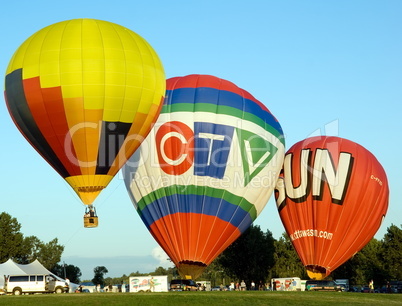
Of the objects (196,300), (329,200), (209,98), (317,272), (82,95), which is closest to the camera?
(196,300)

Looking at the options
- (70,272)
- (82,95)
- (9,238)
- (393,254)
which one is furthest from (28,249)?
(82,95)

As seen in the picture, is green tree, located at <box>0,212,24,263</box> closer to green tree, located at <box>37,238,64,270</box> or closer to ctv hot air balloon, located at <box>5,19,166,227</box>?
green tree, located at <box>37,238,64,270</box>

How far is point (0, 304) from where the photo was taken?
27578 millimetres

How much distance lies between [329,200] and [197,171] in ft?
29.5

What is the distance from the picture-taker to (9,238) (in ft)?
259

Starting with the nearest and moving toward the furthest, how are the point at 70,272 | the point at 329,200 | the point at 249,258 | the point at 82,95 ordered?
the point at 82,95, the point at 329,200, the point at 249,258, the point at 70,272

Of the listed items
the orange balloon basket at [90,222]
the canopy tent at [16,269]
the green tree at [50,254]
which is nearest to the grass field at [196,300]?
the orange balloon basket at [90,222]

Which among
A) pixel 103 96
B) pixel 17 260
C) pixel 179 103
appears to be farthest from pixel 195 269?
pixel 17 260

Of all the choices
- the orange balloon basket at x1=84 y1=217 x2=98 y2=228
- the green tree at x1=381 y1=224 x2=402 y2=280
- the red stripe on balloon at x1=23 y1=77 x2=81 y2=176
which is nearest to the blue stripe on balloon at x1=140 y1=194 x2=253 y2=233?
the orange balloon basket at x1=84 y1=217 x2=98 y2=228

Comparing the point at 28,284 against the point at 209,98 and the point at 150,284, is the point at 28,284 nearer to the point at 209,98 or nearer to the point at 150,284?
the point at 150,284

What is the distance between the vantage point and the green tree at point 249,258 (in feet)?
208

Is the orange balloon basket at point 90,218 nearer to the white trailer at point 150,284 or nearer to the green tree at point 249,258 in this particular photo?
the white trailer at point 150,284

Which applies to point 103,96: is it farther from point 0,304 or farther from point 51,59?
point 0,304

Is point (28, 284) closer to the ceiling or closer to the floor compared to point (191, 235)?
closer to the floor
